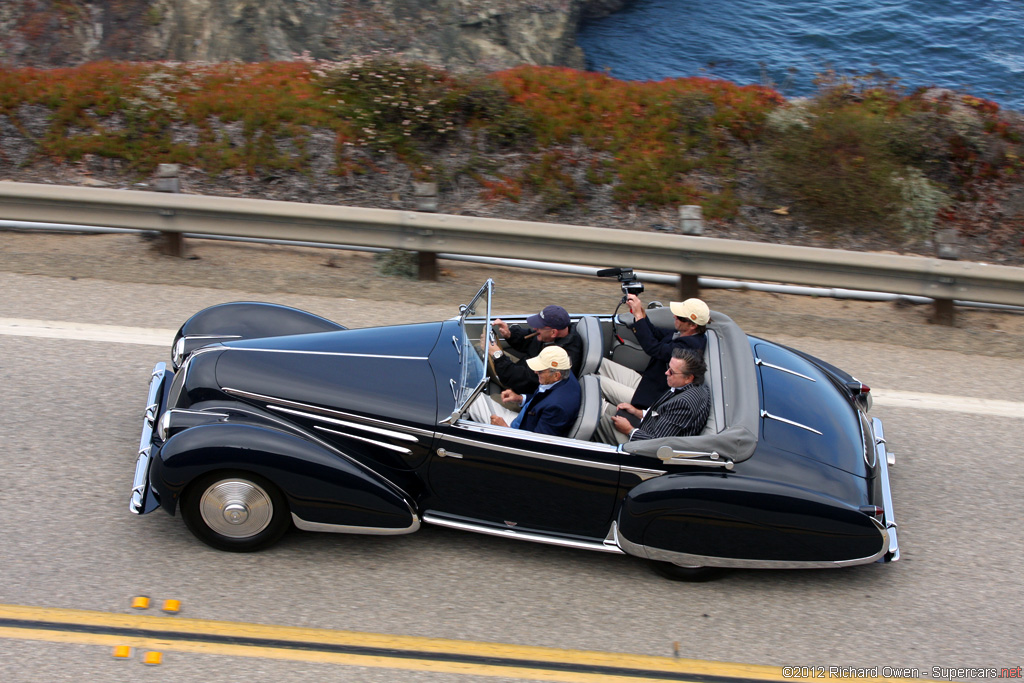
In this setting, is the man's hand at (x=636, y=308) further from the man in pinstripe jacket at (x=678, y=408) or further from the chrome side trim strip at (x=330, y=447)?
the chrome side trim strip at (x=330, y=447)

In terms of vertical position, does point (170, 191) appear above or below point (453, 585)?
above

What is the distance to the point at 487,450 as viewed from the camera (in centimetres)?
435

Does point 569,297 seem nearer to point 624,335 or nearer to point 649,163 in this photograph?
point 624,335

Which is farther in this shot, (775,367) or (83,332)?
(83,332)

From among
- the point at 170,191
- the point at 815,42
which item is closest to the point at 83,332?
the point at 170,191

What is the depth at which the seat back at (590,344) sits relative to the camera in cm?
548

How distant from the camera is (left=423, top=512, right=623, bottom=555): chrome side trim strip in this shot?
450cm

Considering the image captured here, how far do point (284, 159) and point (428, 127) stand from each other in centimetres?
172

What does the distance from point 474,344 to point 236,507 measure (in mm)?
1613

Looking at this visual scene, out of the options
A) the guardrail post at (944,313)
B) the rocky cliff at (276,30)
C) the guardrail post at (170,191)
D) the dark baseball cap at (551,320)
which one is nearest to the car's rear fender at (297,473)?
the dark baseball cap at (551,320)

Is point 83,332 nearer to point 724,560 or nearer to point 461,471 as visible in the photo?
point 461,471

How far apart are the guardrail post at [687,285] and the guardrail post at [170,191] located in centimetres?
439

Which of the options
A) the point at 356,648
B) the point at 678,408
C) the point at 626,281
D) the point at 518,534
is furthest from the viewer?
the point at 626,281

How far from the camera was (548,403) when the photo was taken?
468 centimetres
